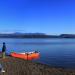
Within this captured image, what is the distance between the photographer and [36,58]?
45.5 meters

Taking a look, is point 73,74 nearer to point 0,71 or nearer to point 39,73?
point 39,73

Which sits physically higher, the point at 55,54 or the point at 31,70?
the point at 31,70

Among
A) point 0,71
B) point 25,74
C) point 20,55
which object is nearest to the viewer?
point 0,71

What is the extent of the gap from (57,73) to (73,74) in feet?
4.51

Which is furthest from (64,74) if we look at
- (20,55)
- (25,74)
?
(20,55)

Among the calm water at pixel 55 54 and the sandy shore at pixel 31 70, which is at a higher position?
the sandy shore at pixel 31 70

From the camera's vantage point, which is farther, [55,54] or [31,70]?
[55,54]

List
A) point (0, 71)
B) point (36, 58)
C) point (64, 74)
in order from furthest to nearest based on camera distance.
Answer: point (36, 58) < point (64, 74) < point (0, 71)

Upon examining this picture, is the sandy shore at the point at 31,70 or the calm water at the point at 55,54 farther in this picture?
the calm water at the point at 55,54

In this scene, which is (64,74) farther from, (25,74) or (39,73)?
(25,74)

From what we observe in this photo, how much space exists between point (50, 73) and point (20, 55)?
22.9 m

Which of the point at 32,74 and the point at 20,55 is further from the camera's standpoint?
the point at 20,55

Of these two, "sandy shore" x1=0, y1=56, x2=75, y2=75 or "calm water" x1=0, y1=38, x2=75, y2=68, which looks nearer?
"sandy shore" x1=0, y1=56, x2=75, y2=75

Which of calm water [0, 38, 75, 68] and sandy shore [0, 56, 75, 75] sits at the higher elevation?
sandy shore [0, 56, 75, 75]
